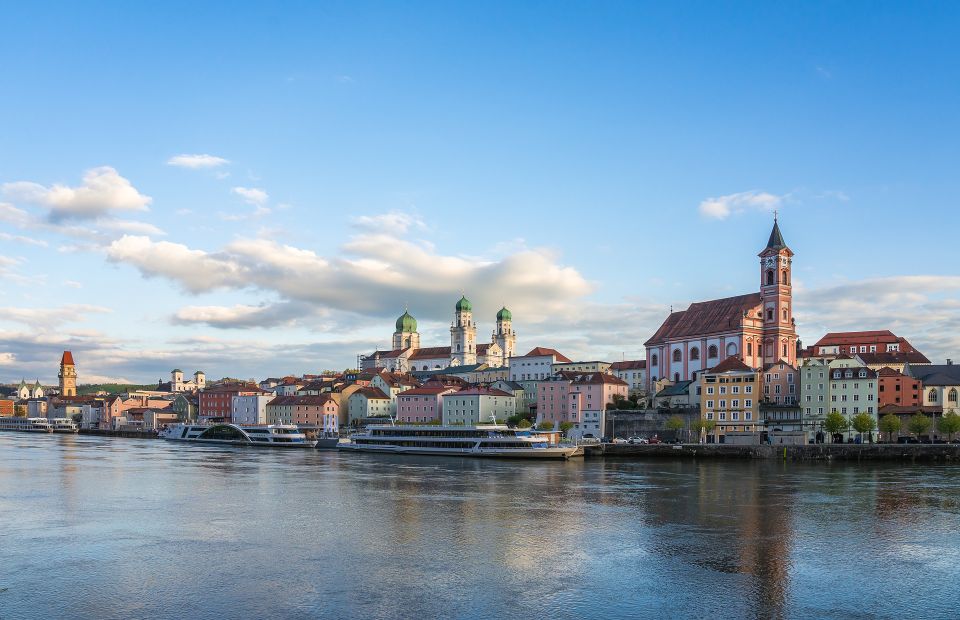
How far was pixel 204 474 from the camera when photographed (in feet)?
177

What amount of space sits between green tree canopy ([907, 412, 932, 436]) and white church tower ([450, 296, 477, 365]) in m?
101

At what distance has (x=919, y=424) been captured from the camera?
237ft

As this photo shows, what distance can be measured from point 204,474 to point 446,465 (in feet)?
56.5

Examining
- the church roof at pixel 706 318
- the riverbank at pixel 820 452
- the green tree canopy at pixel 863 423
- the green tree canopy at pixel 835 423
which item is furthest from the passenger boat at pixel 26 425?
the green tree canopy at pixel 863 423

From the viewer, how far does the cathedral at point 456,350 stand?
167875 millimetres

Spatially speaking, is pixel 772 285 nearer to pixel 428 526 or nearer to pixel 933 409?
pixel 933 409

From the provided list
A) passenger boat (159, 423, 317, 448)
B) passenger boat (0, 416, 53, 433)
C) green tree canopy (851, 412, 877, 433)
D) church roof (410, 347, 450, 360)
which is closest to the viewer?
green tree canopy (851, 412, 877, 433)

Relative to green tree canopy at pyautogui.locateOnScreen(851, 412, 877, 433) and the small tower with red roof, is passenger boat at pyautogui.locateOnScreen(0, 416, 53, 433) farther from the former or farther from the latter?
green tree canopy at pyautogui.locateOnScreen(851, 412, 877, 433)

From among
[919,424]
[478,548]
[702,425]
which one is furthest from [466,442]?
[478,548]

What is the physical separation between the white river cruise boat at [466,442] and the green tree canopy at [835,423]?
70.0ft

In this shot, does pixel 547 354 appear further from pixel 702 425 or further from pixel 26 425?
pixel 26 425

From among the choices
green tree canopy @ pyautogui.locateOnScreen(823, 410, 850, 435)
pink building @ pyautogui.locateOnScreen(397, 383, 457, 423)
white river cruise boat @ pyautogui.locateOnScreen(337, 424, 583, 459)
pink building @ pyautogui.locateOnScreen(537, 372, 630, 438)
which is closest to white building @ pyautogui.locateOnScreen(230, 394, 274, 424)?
pink building @ pyautogui.locateOnScreen(397, 383, 457, 423)

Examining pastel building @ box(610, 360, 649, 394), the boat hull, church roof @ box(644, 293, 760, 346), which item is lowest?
the boat hull

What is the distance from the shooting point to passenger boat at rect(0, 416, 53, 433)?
507 ft
